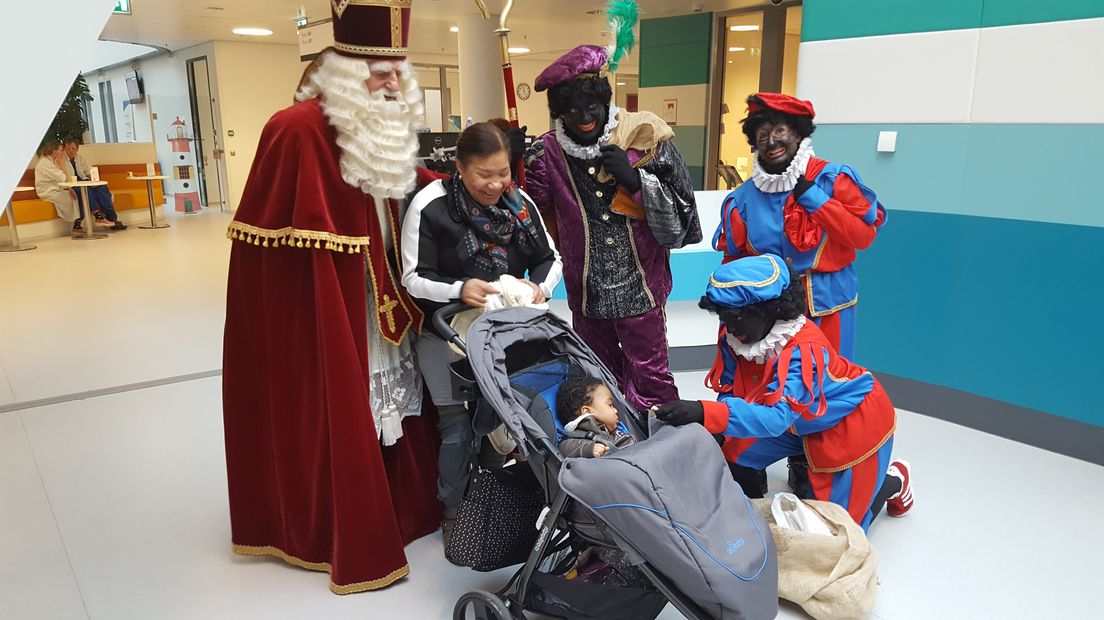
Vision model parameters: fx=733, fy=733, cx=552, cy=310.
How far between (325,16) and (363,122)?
6837 mm

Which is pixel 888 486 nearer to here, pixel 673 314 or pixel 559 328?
pixel 559 328

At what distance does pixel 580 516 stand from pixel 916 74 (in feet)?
9.77

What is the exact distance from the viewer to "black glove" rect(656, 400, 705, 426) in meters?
2.12

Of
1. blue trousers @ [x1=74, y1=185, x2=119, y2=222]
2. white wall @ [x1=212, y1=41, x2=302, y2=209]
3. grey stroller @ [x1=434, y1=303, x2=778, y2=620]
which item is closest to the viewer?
grey stroller @ [x1=434, y1=303, x2=778, y2=620]

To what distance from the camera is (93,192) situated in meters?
10.4

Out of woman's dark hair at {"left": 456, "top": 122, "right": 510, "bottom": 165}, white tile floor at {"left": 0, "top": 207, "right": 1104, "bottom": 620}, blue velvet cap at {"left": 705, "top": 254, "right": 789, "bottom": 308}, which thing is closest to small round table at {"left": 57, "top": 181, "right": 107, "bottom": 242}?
white tile floor at {"left": 0, "top": 207, "right": 1104, "bottom": 620}

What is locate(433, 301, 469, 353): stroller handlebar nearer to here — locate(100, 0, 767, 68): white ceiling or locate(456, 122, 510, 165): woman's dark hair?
locate(456, 122, 510, 165): woman's dark hair

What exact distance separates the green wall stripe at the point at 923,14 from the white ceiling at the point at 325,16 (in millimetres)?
4281

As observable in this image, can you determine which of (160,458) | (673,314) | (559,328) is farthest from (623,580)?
(673,314)

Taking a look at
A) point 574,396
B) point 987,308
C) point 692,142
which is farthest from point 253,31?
point 574,396

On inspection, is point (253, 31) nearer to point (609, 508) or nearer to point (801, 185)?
point (801, 185)

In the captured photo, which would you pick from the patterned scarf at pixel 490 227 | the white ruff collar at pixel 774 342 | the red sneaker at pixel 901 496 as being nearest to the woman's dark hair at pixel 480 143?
the patterned scarf at pixel 490 227

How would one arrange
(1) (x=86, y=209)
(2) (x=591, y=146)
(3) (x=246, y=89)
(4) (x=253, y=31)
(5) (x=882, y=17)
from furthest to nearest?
(3) (x=246, y=89) < (4) (x=253, y=31) < (1) (x=86, y=209) < (5) (x=882, y=17) < (2) (x=591, y=146)

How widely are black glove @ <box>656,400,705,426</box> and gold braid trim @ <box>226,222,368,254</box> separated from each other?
102 centimetres
